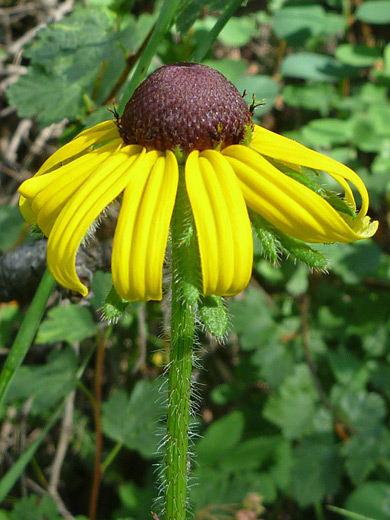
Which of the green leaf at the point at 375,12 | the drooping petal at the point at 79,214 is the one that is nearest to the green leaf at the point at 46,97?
the drooping petal at the point at 79,214

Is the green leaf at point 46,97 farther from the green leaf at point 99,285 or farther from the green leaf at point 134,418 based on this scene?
the green leaf at point 134,418

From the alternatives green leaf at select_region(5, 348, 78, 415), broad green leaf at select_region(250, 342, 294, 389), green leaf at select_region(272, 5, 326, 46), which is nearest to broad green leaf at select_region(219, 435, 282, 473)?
broad green leaf at select_region(250, 342, 294, 389)

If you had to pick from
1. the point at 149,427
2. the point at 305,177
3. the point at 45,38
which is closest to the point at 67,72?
the point at 45,38

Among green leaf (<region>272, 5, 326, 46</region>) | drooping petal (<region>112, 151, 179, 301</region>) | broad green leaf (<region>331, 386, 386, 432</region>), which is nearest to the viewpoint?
drooping petal (<region>112, 151, 179, 301</region>)

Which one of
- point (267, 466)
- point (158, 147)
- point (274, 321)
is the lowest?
point (267, 466)

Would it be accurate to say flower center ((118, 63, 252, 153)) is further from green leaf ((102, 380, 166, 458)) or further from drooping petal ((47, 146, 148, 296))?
green leaf ((102, 380, 166, 458))

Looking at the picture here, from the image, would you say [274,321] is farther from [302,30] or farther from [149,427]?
[302,30]
